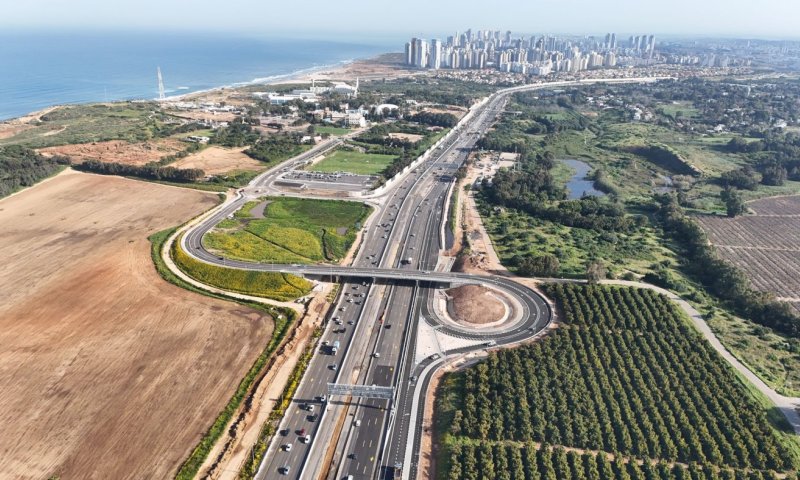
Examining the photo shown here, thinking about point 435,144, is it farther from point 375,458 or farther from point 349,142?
point 375,458

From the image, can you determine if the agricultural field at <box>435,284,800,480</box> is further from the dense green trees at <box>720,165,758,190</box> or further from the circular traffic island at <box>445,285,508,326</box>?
the dense green trees at <box>720,165,758,190</box>

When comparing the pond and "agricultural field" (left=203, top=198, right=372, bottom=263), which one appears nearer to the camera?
"agricultural field" (left=203, top=198, right=372, bottom=263)

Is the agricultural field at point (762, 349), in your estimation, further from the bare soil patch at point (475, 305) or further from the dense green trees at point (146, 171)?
the dense green trees at point (146, 171)

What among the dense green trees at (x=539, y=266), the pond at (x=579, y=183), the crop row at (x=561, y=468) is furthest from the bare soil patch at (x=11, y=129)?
the crop row at (x=561, y=468)

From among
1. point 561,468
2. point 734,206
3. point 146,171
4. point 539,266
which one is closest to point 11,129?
point 146,171

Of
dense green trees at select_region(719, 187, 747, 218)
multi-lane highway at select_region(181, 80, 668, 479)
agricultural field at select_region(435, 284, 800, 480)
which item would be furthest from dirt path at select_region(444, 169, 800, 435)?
dense green trees at select_region(719, 187, 747, 218)

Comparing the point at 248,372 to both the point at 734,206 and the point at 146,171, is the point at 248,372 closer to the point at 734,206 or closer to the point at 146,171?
the point at 146,171
